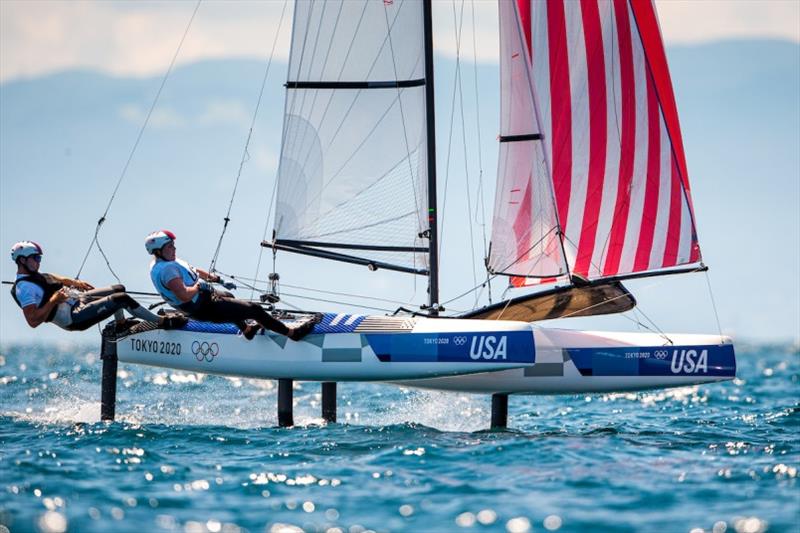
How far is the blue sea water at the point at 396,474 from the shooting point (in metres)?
6.75

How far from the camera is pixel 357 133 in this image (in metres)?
12.3

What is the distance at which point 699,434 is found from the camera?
1080 centimetres

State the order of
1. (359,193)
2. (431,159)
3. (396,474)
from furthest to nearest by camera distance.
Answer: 1. (359,193)
2. (431,159)
3. (396,474)

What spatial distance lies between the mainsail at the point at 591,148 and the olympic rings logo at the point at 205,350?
10.5 ft

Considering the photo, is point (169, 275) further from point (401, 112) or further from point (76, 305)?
point (401, 112)

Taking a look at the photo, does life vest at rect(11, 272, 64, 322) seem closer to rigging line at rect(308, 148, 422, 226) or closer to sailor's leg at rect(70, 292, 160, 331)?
sailor's leg at rect(70, 292, 160, 331)

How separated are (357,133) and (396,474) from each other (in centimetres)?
516

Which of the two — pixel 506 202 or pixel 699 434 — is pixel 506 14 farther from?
pixel 699 434

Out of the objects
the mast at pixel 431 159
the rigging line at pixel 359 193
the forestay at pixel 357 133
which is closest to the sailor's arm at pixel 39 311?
the forestay at pixel 357 133

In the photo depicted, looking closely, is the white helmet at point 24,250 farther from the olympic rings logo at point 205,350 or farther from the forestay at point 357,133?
the forestay at point 357,133

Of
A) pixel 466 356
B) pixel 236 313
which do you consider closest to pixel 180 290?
pixel 236 313

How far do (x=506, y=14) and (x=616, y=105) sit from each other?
62.0 inches

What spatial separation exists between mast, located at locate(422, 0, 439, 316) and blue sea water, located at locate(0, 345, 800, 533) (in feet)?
5.14

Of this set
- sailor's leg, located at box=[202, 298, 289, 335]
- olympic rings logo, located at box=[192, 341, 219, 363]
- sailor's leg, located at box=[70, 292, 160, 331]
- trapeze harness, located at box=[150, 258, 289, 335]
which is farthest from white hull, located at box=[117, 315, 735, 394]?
sailor's leg, located at box=[70, 292, 160, 331]
